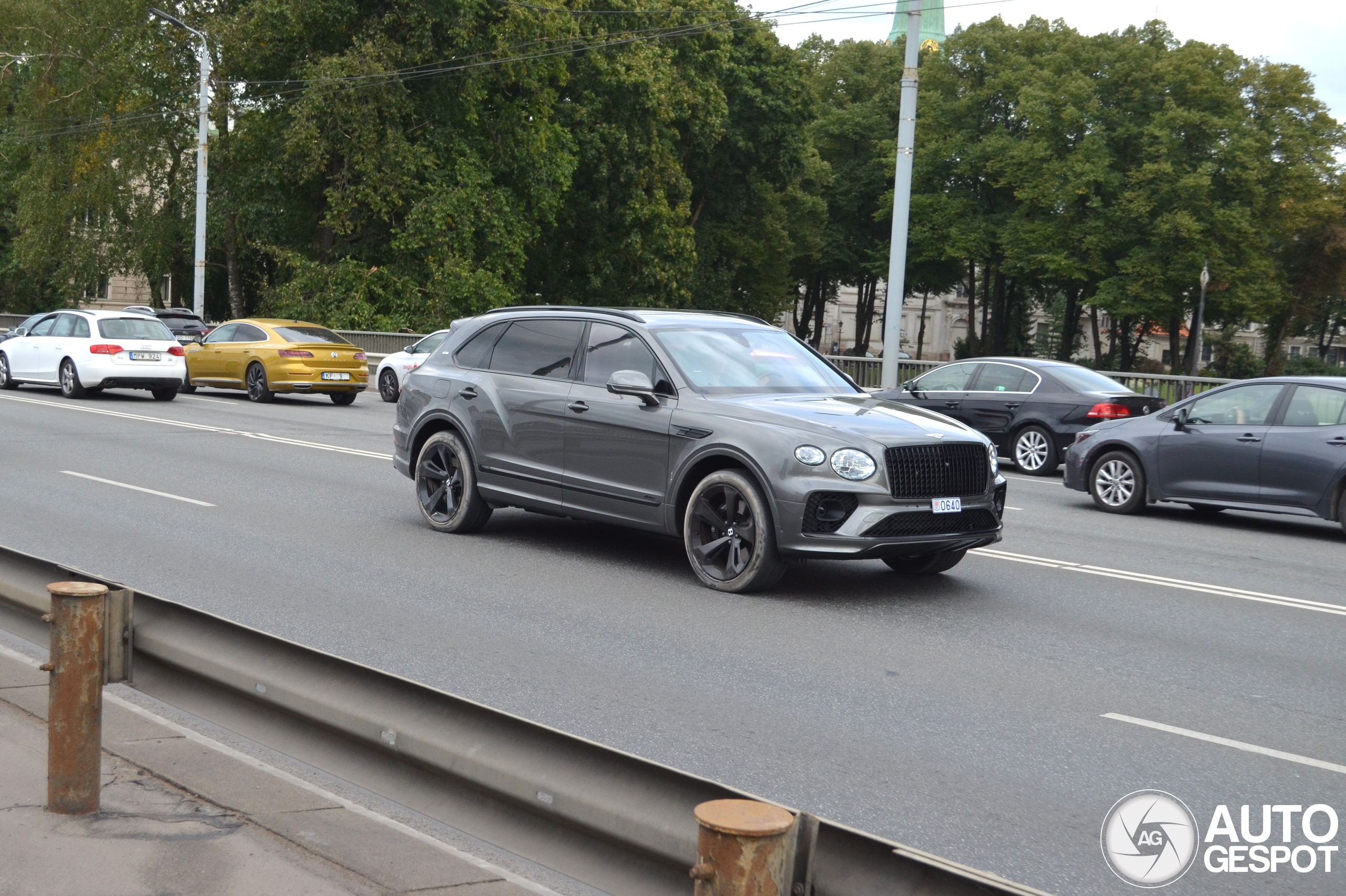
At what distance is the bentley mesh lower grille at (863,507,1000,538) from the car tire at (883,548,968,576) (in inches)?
22.7

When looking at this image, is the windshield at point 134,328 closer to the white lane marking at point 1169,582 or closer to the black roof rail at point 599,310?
the black roof rail at point 599,310

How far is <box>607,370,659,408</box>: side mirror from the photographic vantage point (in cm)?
909

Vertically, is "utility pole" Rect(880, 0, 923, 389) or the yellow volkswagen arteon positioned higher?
"utility pole" Rect(880, 0, 923, 389)

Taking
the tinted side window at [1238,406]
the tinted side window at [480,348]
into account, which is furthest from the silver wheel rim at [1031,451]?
the tinted side window at [480,348]

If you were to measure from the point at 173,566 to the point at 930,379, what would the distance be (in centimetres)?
1280

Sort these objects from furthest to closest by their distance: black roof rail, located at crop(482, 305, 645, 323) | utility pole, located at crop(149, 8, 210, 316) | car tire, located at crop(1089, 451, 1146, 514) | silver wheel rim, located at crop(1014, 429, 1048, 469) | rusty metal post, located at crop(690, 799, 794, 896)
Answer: utility pole, located at crop(149, 8, 210, 316), silver wheel rim, located at crop(1014, 429, 1048, 469), car tire, located at crop(1089, 451, 1146, 514), black roof rail, located at crop(482, 305, 645, 323), rusty metal post, located at crop(690, 799, 794, 896)

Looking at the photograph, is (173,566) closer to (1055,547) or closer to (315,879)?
(315,879)

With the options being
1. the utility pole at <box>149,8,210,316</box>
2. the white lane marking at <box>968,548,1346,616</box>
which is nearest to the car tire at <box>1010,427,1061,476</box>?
the white lane marking at <box>968,548,1346,616</box>

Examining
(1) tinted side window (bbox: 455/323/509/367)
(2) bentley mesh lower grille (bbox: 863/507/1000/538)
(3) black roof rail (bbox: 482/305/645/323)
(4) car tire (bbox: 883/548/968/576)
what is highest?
(3) black roof rail (bbox: 482/305/645/323)

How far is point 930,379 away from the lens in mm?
19562

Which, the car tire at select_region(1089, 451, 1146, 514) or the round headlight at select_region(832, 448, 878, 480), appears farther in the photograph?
Result: the car tire at select_region(1089, 451, 1146, 514)

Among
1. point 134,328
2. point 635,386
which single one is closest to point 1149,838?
point 635,386

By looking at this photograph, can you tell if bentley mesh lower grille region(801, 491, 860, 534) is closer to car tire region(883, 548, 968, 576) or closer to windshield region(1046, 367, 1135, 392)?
car tire region(883, 548, 968, 576)

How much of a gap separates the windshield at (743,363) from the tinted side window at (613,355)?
0.16 meters
